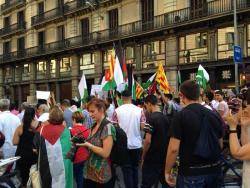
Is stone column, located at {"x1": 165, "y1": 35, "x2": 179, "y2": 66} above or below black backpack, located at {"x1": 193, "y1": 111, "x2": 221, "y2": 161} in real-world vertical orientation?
above

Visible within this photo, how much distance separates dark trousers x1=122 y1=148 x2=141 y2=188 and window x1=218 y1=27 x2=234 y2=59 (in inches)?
642

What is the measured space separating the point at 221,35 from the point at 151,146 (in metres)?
18.4

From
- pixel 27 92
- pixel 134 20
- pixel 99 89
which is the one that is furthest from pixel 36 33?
pixel 99 89

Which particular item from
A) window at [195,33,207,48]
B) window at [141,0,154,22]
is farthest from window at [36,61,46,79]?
window at [195,33,207,48]

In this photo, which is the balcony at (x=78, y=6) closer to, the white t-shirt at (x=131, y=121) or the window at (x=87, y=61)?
the window at (x=87, y=61)

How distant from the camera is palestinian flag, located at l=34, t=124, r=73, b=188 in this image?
602cm

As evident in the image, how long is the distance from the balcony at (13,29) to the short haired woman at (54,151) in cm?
3963

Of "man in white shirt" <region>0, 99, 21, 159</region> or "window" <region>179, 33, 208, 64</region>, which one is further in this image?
"window" <region>179, 33, 208, 64</region>

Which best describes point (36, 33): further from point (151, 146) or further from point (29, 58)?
point (151, 146)

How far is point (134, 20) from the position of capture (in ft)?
101

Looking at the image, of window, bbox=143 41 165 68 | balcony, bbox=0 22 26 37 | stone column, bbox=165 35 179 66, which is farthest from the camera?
balcony, bbox=0 22 26 37

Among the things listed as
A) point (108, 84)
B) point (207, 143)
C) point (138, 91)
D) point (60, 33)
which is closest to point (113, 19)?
point (60, 33)

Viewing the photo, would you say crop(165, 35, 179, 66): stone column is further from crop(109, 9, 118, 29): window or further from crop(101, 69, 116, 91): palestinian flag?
crop(101, 69, 116, 91): palestinian flag

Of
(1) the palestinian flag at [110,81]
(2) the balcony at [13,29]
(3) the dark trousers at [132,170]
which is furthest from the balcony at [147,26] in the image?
(3) the dark trousers at [132,170]
